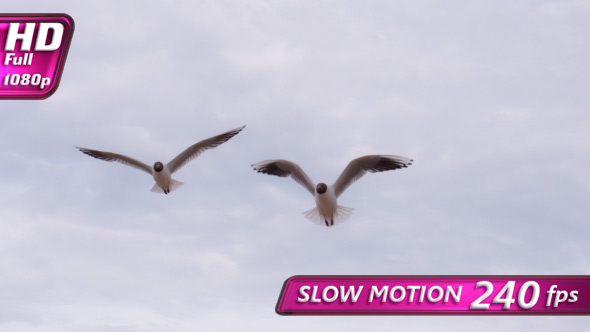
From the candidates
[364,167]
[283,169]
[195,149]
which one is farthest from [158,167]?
[364,167]

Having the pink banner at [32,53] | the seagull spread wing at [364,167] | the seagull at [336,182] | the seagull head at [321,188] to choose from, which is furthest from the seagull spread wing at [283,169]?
the pink banner at [32,53]

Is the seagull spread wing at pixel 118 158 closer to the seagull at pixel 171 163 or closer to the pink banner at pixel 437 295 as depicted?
the seagull at pixel 171 163

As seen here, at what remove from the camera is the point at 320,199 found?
1402 cm

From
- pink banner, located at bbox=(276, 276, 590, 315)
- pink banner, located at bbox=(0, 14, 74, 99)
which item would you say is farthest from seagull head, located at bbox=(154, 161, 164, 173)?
pink banner, located at bbox=(276, 276, 590, 315)

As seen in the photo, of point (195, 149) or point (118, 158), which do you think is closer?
point (195, 149)

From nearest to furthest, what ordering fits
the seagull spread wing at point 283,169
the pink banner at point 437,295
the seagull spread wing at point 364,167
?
the pink banner at point 437,295
the seagull spread wing at point 364,167
the seagull spread wing at point 283,169

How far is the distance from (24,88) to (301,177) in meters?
4.59

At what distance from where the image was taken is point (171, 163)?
16719mm

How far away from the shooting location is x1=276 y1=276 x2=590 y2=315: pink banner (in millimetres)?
12570

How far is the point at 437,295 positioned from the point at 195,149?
238 inches

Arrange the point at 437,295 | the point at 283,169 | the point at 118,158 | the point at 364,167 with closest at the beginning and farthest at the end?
the point at 437,295
the point at 364,167
the point at 283,169
the point at 118,158

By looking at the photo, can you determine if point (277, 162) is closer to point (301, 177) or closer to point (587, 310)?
point (301, 177)

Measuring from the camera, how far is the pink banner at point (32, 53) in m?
13.1

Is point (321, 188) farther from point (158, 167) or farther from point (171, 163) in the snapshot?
point (171, 163)
